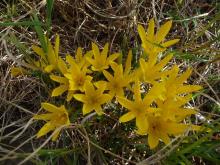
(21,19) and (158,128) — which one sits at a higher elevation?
(21,19)

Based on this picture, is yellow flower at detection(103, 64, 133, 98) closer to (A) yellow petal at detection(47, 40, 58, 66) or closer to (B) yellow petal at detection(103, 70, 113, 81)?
(B) yellow petal at detection(103, 70, 113, 81)

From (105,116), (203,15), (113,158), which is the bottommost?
(113,158)

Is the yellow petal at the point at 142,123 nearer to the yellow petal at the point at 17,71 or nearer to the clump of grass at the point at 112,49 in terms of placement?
the clump of grass at the point at 112,49

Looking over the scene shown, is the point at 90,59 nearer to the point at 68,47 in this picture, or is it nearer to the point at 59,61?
the point at 59,61

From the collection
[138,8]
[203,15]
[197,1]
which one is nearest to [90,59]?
[138,8]

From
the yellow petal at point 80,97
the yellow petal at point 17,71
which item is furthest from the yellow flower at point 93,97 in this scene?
the yellow petal at point 17,71

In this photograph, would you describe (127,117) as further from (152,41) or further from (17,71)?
(17,71)

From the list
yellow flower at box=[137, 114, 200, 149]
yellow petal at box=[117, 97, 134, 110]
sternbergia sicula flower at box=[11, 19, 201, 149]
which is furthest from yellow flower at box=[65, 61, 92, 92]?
yellow flower at box=[137, 114, 200, 149]
